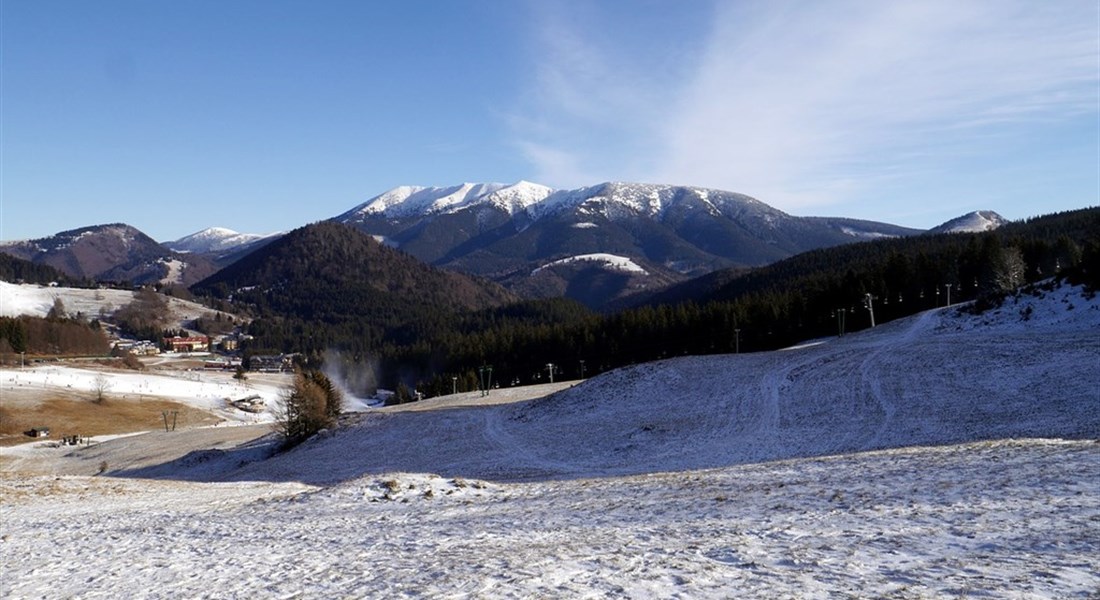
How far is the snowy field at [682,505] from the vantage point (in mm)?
11352

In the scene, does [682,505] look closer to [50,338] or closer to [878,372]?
[878,372]

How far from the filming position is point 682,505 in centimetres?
1827

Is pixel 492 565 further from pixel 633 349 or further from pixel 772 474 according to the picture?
pixel 633 349

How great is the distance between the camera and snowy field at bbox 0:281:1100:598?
11352 millimetres

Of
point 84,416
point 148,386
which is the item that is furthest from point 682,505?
point 148,386

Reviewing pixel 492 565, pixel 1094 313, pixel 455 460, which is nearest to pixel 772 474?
pixel 492 565

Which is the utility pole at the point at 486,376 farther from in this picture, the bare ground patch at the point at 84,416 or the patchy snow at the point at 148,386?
the bare ground patch at the point at 84,416

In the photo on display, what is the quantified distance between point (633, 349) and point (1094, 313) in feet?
248

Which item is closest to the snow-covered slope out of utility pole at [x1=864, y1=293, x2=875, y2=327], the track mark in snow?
the track mark in snow

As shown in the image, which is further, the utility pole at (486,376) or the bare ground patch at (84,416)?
the bare ground patch at (84,416)

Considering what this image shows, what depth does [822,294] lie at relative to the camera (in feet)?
337

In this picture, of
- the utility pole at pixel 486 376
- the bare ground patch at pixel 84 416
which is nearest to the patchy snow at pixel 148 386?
the bare ground patch at pixel 84 416

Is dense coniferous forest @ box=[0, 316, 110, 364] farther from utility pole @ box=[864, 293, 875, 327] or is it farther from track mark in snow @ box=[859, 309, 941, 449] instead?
track mark in snow @ box=[859, 309, 941, 449]

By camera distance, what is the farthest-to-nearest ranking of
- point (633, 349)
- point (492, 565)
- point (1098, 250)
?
point (633, 349)
point (1098, 250)
point (492, 565)
